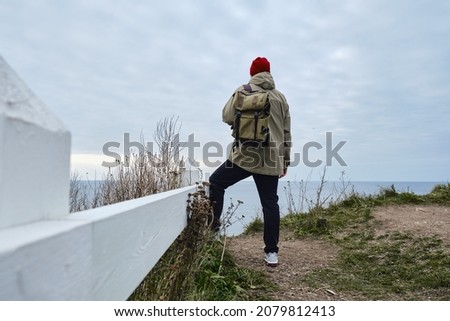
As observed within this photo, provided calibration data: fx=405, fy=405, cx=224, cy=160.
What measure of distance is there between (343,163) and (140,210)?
19.1ft

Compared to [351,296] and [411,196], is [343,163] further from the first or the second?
[351,296]

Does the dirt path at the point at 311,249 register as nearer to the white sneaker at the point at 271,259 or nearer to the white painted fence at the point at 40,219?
the white sneaker at the point at 271,259

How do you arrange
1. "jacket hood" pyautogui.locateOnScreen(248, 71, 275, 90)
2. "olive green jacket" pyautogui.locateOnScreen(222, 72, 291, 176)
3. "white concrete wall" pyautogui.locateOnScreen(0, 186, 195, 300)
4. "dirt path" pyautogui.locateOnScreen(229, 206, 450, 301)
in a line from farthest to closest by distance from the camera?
"jacket hood" pyautogui.locateOnScreen(248, 71, 275, 90)
"olive green jacket" pyautogui.locateOnScreen(222, 72, 291, 176)
"dirt path" pyautogui.locateOnScreen(229, 206, 450, 301)
"white concrete wall" pyautogui.locateOnScreen(0, 186, 195, 300)

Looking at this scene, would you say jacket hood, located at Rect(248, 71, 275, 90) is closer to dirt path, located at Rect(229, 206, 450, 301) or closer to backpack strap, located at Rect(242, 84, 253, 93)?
backpack strap, located at Rect(242, 84, 253, 93)

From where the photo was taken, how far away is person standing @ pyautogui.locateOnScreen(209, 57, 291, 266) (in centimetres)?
418

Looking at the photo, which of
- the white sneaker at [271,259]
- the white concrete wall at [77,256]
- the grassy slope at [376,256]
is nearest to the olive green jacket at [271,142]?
the white sneaker at [271,259]

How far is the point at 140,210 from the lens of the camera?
1710mm

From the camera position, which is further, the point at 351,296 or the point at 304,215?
the point at 304,215

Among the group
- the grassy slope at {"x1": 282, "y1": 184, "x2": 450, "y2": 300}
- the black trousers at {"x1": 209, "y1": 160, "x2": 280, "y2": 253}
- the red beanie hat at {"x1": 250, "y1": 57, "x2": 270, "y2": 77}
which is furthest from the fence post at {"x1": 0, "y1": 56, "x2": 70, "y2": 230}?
the red beanie hat at {"x1": 250, "y1": 57, "x2": 270, "y2": 77}

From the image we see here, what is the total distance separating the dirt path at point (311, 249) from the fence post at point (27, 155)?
2.60m

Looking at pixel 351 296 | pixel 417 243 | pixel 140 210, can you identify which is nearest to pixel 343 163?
pixel 417 243

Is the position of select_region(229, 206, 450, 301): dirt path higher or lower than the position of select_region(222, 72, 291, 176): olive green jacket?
lower

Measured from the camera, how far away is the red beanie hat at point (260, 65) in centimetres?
445

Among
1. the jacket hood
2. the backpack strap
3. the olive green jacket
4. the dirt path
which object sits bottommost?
the dirt path
